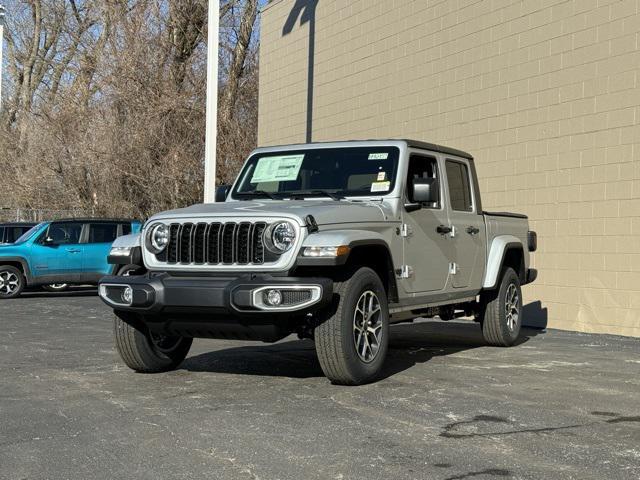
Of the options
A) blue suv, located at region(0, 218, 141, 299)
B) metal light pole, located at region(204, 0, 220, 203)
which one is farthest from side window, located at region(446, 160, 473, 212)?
blue suv, located at region(0, 218, 141, 299)

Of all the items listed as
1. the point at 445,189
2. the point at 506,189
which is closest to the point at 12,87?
the point at 506,189

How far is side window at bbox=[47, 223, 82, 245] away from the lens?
19812mm

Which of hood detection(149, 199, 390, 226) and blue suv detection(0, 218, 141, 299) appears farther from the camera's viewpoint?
blue suv detection(0, 218, 141, 299)

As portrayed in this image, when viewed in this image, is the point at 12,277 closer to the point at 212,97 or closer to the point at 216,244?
the point at 212,97

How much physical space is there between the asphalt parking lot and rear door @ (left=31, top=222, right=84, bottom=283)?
962 cm

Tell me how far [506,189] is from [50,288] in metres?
11.2

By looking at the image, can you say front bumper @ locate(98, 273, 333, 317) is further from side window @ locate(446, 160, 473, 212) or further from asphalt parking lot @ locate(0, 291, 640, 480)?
side window @ locate(446, 160, 473, 212)

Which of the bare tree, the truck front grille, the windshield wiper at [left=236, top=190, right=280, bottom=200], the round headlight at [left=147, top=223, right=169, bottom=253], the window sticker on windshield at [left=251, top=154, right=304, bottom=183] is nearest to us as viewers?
the truck front grille

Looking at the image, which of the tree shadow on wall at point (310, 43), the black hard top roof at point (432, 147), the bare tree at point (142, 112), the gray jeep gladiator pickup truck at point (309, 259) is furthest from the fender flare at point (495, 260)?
the bare tree at point (142, 112)

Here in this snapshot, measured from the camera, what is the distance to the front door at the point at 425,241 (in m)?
8.45

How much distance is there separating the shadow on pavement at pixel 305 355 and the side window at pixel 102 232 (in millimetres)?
9372

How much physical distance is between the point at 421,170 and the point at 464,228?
3.03ft

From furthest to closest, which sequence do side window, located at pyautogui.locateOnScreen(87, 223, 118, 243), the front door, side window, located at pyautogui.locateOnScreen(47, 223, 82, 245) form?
side window, located at pyautogui.locateOnScreen(87, 223, 118, 243)
side window, located at pyautogui.locateOnScreen(47, 223, 82, 245)
the front door

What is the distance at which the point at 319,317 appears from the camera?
7301 mm
